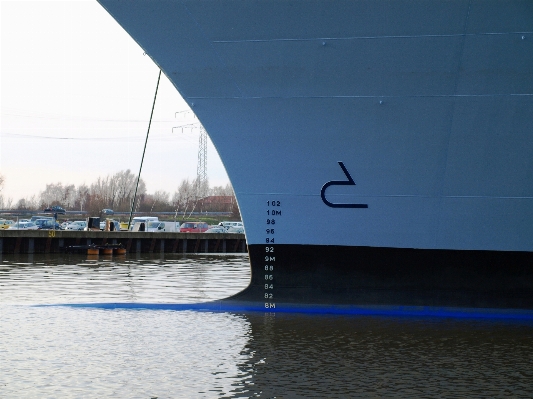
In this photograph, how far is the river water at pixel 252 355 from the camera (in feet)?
22.5

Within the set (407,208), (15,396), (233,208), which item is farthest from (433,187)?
(233,208)

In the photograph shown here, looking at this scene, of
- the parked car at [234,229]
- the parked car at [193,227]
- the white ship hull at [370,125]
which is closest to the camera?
the white ship hull at [370,125]

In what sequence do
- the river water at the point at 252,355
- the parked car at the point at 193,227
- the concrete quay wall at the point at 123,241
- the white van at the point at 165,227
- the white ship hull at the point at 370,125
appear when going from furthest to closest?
the white van at the point at 165,227 < the parked car at the point at 193,227 < the concrete quay wall at the point at 123,241 < the white ship hull at the point at 370,125 < the river water at the point at 252,355

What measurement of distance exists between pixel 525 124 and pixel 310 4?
11.4ft

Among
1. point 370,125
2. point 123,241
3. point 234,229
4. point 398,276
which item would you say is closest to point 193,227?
point 234,229

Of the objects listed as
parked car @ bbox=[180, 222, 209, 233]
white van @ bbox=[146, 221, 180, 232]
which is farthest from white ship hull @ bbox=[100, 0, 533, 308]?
white van @ bbox=[146, 221, 180, 232]

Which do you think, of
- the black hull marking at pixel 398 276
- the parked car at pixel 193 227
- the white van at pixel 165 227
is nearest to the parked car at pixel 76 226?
the white van at pixel 165 227

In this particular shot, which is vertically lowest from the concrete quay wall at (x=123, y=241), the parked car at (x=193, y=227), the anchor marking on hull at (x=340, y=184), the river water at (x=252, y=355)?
the river water at (x=252, y=355)

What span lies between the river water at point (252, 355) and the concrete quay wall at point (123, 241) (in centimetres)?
2463

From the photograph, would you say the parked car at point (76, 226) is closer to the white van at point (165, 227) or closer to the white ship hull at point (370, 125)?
the white van at point (165, 227)

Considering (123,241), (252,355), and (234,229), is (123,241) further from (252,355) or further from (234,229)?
(252,355)

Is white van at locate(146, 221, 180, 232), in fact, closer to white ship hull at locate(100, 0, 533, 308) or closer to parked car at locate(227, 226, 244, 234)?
parked car at locate(227, 226, 244, 234)

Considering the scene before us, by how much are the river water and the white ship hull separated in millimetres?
1016

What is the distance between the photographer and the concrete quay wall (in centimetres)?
3678
